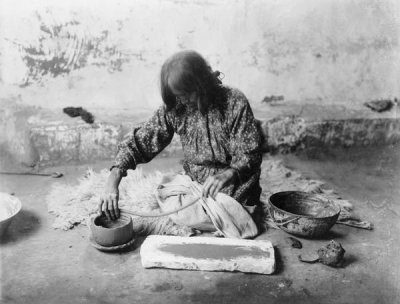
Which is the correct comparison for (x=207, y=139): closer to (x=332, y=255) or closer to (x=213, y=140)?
(x=213, y=140)

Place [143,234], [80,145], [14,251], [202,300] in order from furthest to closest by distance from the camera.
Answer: [80,145]
[143,234]
[14,251]
[202,300]

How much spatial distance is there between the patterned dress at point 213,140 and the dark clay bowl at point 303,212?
214 millimetres

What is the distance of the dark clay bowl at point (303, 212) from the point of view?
2.79 m

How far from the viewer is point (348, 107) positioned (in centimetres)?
505

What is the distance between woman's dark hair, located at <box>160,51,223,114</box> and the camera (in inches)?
102

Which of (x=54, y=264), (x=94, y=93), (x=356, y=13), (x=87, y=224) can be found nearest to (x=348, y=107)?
(x=356, y=13)

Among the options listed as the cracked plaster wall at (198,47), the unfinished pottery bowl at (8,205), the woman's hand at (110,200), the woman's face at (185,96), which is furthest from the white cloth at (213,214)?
the cracked plaster wall at (198,47)

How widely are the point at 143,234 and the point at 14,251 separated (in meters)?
0.84

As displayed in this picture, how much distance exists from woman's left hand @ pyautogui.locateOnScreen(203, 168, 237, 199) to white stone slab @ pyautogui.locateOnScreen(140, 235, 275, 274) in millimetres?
303

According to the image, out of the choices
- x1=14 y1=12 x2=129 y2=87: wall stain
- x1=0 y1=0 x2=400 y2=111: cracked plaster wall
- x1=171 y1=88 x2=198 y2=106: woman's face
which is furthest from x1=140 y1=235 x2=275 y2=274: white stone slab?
x1=14 y1=12 x2=129 y2=87: wall stain

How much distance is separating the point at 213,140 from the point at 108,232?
3.17ft

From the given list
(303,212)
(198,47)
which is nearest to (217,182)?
(303,212)

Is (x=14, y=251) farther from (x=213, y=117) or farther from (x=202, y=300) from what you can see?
(x=213, y=117)

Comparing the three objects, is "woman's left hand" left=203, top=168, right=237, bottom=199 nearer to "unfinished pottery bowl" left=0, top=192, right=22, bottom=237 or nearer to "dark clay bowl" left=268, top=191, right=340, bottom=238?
"dark clay bowl" left=268, top=191, right=340, bottom=238
